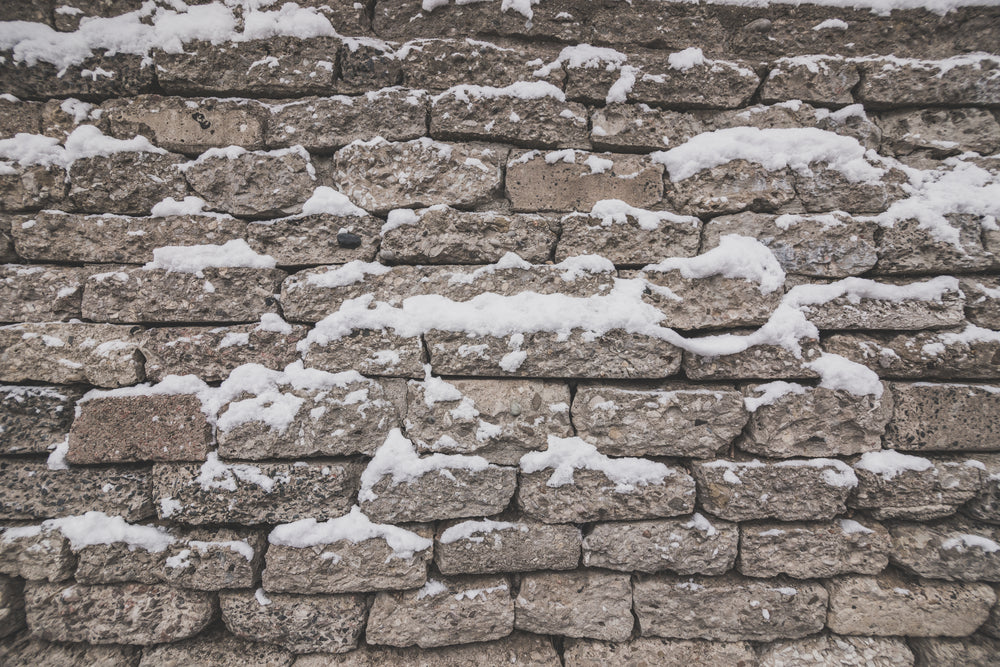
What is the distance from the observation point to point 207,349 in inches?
50.0

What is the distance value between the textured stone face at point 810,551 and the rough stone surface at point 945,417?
1.12 ft

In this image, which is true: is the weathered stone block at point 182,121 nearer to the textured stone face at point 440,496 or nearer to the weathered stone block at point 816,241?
the textured stone face at point 440,496

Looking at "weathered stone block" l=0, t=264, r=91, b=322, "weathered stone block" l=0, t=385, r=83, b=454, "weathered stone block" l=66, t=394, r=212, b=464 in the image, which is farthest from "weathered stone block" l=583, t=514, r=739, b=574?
"weathered stone block" l=0, t=264, r=91, b=322

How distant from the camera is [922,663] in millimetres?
1319

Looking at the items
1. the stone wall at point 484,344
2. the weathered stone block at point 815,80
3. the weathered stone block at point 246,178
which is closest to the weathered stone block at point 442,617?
the stone wall at point 484,344

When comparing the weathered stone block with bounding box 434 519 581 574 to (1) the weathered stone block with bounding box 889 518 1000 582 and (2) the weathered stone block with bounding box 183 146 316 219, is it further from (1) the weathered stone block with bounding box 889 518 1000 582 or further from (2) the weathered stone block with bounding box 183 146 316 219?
(2) the weathered stone block with bounding box 183 146 316 219

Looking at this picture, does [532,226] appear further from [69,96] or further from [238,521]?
→ [69,96]

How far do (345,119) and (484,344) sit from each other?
0.90 metres

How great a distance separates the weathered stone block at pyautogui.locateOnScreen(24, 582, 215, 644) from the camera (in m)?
1.24

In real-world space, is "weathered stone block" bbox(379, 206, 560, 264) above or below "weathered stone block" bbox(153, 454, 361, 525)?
above

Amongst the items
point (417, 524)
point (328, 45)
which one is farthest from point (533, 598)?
point (328, 45)

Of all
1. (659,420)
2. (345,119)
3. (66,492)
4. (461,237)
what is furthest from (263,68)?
(659,420)

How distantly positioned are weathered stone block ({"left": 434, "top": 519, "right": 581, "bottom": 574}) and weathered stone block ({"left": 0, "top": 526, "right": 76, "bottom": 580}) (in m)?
1.18

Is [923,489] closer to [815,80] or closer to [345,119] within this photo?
[815,80]
